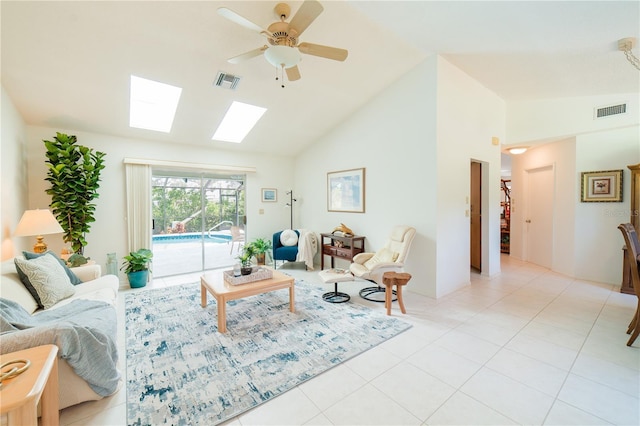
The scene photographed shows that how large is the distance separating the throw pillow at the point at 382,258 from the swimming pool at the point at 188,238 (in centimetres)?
333

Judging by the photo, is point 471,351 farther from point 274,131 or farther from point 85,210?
point 85,210

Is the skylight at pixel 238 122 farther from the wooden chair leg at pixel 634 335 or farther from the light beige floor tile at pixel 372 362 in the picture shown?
the wooden chair leg at pixel 634 335

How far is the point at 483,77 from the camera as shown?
408 centimetres

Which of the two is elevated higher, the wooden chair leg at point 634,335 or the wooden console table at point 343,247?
the wooden console table at point 343,247

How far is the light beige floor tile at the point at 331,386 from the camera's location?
1.86 meters

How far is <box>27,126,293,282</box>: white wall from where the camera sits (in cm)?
385

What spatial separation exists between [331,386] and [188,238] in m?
4.80

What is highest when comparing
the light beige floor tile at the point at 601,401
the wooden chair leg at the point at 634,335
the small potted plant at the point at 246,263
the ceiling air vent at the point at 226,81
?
the ceiling air vent at the point at 226,81

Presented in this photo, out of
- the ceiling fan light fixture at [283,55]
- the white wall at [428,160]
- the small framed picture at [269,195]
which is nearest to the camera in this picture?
the ceiling fan light fixture at [283,55]

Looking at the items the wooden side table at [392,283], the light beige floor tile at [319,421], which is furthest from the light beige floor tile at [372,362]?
the wooden side table at [392,283]

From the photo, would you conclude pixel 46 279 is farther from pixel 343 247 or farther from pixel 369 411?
pixel 343 247

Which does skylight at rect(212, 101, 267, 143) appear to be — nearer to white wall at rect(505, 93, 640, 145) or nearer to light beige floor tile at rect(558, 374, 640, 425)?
white wall at rect(505, 93, 640, 145)

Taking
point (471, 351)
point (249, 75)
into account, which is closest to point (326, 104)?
point (249, 75)

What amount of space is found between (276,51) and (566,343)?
3.83 meters
